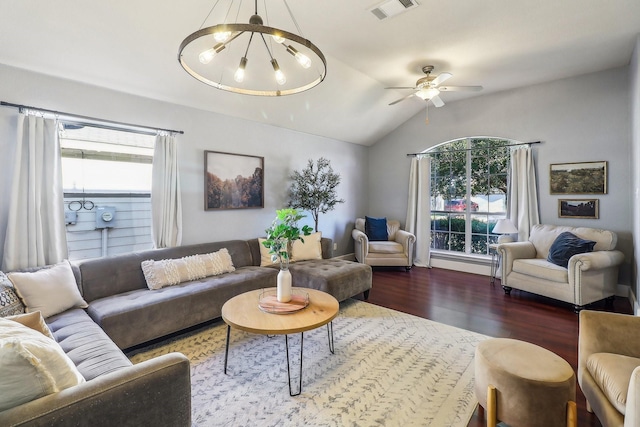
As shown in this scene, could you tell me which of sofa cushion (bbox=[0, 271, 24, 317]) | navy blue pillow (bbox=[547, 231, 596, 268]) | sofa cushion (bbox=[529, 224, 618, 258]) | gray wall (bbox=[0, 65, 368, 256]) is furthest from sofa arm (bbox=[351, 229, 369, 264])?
sofa cushion (bbox=[0, 271, 24, 317])

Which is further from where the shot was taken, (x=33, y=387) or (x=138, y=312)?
(x=138, y=312)

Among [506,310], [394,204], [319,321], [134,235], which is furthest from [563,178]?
[134,235]

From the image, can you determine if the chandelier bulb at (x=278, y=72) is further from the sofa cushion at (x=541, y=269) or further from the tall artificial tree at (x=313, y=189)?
the sofa cushion at (x=541, y=269)

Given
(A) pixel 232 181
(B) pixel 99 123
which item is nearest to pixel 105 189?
(B) pixel 99 123

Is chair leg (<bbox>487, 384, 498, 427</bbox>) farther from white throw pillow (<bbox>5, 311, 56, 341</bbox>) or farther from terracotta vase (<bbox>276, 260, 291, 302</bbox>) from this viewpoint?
white throw pillow (<bbox>5, 311, 56, 341</bbox>)

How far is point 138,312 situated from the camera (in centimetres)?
242

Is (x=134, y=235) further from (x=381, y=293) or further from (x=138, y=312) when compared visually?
(x=381, y=293)

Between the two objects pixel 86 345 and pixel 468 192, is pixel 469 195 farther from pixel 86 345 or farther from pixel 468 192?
pixel 86 345

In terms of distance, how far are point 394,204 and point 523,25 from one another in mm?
3734

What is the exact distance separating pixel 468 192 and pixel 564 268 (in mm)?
2170

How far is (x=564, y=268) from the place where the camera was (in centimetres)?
352

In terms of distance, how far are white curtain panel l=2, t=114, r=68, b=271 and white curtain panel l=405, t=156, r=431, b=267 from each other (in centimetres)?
516

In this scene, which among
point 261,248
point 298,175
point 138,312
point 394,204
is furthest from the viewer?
point 394,204

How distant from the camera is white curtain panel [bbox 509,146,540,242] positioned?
14.9 feet
